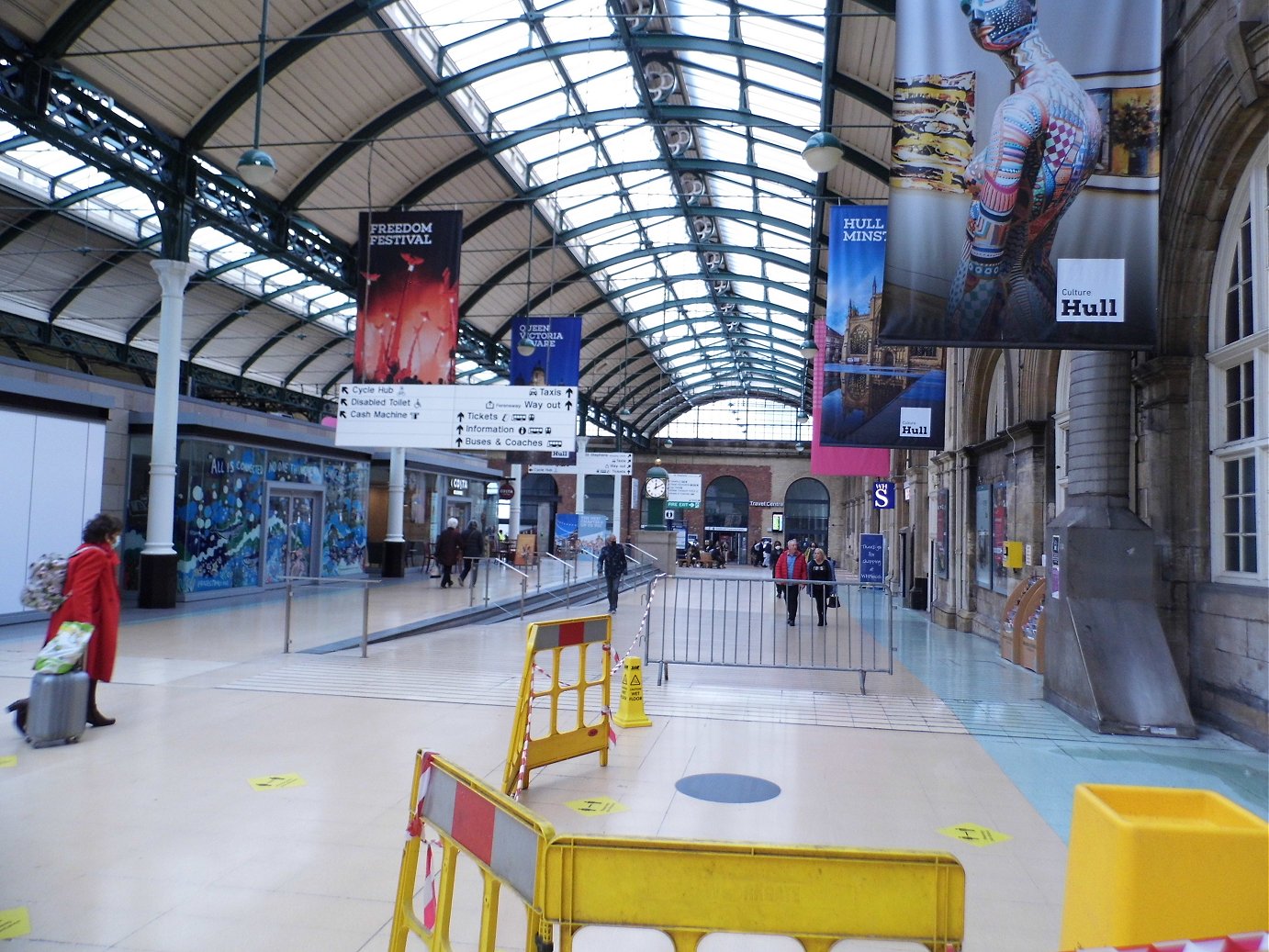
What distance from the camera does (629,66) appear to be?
15.6 metres

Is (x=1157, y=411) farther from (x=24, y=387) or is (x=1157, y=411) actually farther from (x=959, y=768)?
(x=24, y=387)

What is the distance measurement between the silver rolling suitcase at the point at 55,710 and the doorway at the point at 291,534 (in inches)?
458

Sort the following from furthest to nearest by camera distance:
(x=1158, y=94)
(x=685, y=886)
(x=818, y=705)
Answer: (x=818, y=705) < (x=1158, y=94) < (x=685, y=886)

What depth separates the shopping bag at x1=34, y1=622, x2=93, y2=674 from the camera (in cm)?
609

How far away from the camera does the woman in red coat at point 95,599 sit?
6387 millimetres

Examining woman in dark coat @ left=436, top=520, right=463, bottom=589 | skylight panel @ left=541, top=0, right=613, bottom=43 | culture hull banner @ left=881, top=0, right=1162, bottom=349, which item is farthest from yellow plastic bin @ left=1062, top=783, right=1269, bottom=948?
woman in dark coat @ left=436, top=520, right=463, bottom=589

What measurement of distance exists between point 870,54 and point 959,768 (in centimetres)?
1021

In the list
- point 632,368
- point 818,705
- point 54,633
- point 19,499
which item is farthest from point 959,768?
point 632,368

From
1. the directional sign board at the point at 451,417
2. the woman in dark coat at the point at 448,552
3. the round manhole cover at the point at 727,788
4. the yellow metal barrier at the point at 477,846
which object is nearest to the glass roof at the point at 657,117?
the directional sign board at the point at 451,417

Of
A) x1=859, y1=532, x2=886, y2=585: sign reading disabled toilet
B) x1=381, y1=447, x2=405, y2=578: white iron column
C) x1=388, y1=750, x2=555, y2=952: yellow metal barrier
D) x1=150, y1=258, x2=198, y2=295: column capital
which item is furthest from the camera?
x1=381, y1=447, x2=405, y2=578: white iron column

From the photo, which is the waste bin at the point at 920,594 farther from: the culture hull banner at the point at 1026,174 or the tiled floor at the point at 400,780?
the culture hull banner at the point at 1026,174

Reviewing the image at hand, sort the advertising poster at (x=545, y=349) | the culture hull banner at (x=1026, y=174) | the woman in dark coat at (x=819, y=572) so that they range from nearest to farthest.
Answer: the culture hull banner at (x=1026, y=174)
the advertising poster at (x=545, y=349)
the woman in dark coat at (x=819, y=572)

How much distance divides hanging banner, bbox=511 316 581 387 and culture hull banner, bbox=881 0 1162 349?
892 centimetres

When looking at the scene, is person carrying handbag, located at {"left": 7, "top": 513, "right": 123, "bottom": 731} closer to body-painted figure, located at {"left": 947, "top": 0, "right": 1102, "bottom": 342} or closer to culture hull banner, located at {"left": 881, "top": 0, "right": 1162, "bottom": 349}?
culture hull banner, located at {"left": 881, "top": 0, "right": 1162, "bottom": 349}
